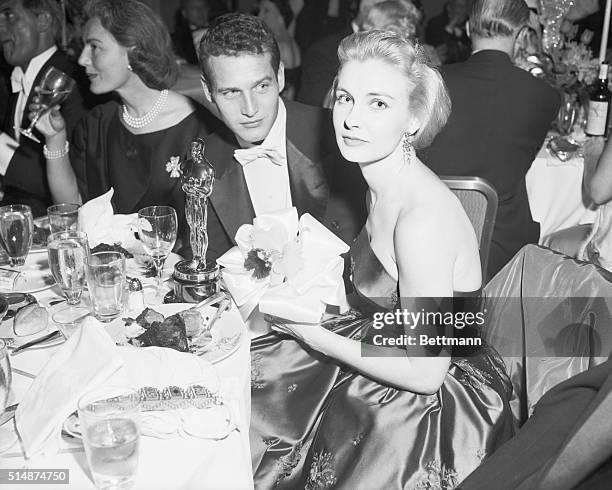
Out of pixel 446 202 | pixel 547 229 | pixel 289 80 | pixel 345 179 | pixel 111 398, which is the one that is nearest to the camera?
pixel 111 398

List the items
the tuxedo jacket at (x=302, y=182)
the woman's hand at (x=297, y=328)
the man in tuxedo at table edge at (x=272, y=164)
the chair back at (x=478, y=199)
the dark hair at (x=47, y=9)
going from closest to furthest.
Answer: the woman's hand at (x=297, y=328) → the chair back at (x=478, y=199) → the man in tuxedo at table edge at (x=272, y=164) → the tuxedo jacket at (x=302, y=182) → the dark hair at (x=47, y=9)

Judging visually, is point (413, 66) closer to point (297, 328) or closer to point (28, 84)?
point (297, 328)

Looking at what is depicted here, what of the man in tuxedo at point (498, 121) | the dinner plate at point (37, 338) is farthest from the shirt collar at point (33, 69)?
the dinner plate at point (37, 338)

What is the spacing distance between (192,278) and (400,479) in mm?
634

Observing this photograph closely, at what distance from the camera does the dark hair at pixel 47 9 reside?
10.4ft

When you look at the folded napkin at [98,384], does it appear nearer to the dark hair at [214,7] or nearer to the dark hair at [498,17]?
the dark hair at [498,17]

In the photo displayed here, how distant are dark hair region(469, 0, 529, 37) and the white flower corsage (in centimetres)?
133

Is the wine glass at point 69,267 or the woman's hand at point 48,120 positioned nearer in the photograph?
the wine glass at point 69,267

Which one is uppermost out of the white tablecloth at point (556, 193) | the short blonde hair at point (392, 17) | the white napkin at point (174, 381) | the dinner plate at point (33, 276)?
the short blonde hair at point (392, 17)

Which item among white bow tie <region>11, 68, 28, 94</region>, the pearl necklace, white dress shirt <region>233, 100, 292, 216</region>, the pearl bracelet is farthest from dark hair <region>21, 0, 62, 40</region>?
white dress shirt <region>233, 100, 292, 216</region>

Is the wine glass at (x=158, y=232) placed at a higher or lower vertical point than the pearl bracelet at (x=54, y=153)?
higher

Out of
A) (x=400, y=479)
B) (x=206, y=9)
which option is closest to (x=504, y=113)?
(x=400, y=479)

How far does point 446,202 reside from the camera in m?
1.55

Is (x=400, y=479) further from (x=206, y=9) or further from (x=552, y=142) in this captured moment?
(x=206, y=9)
